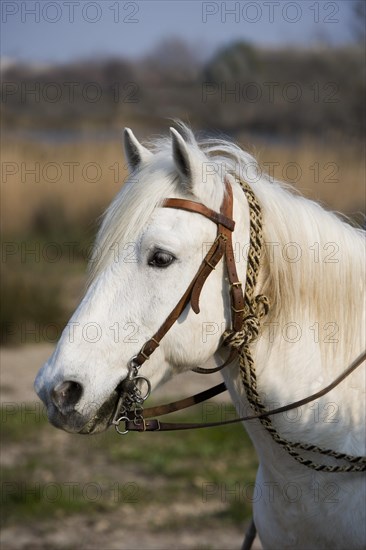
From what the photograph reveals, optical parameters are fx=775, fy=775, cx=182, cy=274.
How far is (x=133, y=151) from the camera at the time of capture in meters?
2.72

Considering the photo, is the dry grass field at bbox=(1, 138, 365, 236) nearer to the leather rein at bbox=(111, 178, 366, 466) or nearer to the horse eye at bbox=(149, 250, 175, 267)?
the leather rein at bbox=(111, 178, 366, 466)

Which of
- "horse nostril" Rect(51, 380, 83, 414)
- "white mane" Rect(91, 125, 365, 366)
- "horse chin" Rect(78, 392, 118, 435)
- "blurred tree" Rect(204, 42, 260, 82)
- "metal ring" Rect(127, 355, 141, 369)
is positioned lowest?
"blurred tree" Rect(204, 42, 260, 82)

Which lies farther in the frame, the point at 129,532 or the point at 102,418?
the point at 129,532

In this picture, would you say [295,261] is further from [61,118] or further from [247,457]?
[61,118]

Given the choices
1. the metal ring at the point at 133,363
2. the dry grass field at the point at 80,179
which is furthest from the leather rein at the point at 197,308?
the dry grass field at the point at 80,179

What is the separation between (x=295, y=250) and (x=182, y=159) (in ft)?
1.63

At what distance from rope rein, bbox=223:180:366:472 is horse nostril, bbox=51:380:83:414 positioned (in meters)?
0.52

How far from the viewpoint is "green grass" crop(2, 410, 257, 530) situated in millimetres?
4984

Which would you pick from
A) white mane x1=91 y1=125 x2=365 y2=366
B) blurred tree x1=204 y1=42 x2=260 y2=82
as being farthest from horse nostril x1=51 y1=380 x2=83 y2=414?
blurred tree x1=204 y1=42 x2=260 y2=82

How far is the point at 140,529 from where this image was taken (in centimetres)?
476

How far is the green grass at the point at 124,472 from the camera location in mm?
4984

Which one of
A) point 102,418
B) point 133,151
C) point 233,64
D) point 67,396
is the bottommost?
point 233,64

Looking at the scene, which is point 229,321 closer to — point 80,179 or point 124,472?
point 124,472

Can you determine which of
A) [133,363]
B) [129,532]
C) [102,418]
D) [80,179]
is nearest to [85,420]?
[102,418]
